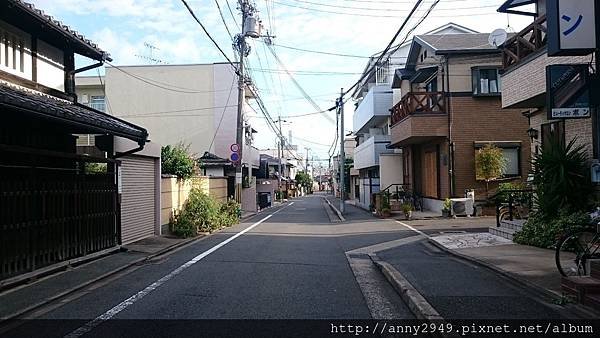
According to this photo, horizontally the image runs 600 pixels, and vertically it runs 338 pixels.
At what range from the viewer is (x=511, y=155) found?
2617 cm

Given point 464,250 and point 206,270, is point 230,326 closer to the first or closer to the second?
point 206,270

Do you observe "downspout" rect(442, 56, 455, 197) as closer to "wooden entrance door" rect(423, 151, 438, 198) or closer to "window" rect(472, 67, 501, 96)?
"window" rect(472, 67, 501, 96)

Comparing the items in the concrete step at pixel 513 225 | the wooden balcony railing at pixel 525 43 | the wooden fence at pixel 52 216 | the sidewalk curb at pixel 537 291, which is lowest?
the sidewalk curb at pixel 537 291

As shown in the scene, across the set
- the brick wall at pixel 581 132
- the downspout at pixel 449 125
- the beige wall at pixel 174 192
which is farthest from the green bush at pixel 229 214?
the brick wall at pixel 581 132

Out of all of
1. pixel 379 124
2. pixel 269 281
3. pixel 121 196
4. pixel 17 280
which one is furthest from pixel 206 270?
pixel 379 124

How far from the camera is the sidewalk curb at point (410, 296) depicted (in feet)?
22.6

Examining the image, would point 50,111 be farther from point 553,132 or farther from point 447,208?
point 447,208

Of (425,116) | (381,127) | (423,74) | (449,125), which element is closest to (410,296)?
(449,125)

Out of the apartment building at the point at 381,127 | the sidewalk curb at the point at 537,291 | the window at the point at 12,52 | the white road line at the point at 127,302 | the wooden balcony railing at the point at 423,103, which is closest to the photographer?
the white road line at the point at 127,302

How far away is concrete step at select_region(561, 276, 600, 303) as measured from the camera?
23.5 ft

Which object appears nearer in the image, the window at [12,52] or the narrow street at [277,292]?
the narrow street at [277,292]

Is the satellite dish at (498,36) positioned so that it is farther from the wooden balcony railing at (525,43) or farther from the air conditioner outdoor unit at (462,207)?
the air conditioner outdoor unit at (462,207)

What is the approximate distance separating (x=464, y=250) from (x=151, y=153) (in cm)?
979

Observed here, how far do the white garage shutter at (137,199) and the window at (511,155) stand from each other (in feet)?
51.8
